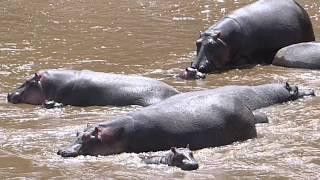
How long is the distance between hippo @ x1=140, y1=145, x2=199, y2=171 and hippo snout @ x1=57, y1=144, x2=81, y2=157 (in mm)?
541

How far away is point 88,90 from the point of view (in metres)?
8.46

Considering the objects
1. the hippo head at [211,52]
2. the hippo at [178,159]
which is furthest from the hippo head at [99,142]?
the hippo head at [211,52]

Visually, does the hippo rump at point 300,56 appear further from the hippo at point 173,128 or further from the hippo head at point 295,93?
the hippo at point 173,128

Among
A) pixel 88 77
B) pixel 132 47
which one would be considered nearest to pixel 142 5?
pixel 132 47

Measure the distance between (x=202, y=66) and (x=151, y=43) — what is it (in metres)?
2.09

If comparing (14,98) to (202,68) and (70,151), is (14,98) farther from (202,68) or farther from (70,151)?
(202,68)

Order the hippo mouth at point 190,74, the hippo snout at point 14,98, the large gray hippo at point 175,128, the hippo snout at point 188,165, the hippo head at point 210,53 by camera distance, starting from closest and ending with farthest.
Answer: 1. the hippo snout at point 188,165
2. the large gray hippo at point 175,128
3. the hippo snout at point 14,98
4. the hippo mouth at point 190,74
5. the hippo head at point 210,53

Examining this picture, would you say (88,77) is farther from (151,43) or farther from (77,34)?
(77,34)

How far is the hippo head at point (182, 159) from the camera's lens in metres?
5.77

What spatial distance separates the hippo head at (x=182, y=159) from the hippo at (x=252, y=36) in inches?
177

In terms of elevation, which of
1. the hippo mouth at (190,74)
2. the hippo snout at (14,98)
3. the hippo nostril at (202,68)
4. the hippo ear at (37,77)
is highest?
the hippo ear at (37,77)

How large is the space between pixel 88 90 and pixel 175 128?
85.0 inches

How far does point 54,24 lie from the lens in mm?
14445

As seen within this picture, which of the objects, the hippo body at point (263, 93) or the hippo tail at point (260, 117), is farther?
the hippo body at point (263, 93)
